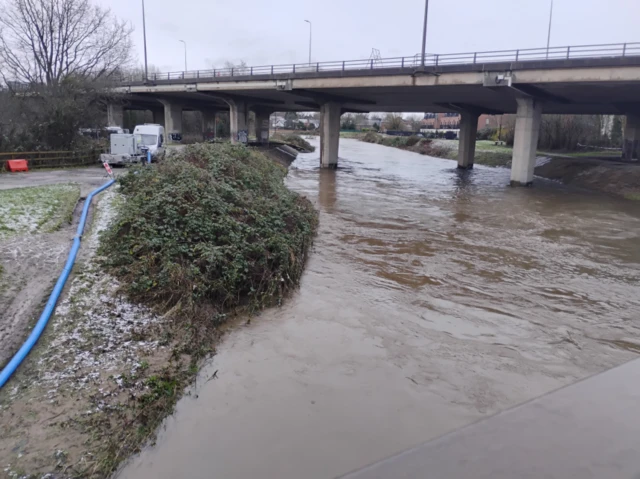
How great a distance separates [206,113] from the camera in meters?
68.5

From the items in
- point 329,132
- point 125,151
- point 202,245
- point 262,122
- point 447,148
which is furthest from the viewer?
point 447,148

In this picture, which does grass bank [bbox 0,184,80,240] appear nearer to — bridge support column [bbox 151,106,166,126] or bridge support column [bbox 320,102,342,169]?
bridge support column [bbox 320,102,342,169]

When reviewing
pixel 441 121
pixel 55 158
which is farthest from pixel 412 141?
pixel 55 158

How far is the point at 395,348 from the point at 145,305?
4.41 meters

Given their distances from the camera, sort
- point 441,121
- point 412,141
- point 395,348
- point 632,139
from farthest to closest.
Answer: point 441,121 < point 412,141 < point 632,139 < point 395,348

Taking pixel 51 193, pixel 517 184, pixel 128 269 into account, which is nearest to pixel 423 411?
pixel 128 269

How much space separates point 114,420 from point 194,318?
2.95 meters

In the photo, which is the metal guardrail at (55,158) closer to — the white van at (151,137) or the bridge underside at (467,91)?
the white van at (151,137)

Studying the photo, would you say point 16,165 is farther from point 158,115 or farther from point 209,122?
point 158,115

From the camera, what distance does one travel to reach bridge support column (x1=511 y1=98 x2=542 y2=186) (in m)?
32.4

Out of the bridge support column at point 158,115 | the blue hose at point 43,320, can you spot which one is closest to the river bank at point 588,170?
the blue hose at point 43,320

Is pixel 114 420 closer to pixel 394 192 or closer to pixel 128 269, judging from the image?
pixel 128 269

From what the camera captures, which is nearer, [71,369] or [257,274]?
[71,369]

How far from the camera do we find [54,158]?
85.7ft
